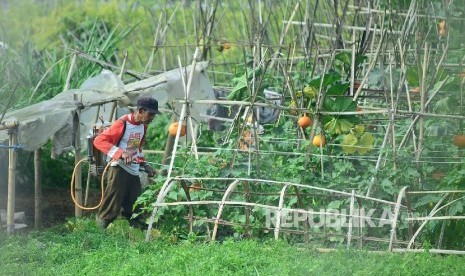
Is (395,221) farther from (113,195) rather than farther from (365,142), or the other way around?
(113,195)

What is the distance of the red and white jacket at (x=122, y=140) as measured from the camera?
9352 mm

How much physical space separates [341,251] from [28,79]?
556 centimetres

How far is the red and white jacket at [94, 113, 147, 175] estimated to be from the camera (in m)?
9.35

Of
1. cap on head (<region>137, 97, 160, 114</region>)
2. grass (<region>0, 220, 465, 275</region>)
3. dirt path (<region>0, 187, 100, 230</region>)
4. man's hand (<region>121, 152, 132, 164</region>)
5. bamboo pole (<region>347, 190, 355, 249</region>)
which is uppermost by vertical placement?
cap on head (<region>137, 97, 160, 114</region>)

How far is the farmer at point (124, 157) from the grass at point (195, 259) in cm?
103

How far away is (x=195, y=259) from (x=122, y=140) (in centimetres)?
240

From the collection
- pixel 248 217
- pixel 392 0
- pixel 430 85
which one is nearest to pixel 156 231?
pixel 248 217

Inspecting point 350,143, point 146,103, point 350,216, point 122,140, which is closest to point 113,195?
point 122,140

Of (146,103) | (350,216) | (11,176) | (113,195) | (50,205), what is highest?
(146,103)

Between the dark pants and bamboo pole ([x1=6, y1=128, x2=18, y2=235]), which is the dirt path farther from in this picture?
bamboo pole ([x1=6, y1=128, x2=18, y2=235])

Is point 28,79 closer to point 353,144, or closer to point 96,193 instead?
point 96,193

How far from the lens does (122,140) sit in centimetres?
948

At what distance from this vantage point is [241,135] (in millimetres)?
Answer: 9031

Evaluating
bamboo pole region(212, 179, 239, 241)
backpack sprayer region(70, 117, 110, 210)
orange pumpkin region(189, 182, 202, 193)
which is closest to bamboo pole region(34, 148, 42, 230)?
backpack sprayer region(70, 117, 110, 210)
